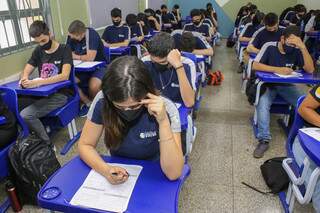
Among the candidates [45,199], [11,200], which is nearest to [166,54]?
[45,199]

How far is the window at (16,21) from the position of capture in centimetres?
299

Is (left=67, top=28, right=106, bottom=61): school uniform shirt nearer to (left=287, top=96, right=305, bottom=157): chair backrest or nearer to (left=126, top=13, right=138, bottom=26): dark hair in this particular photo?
(left=126, top=13, right=138, bottom=26): dark hair

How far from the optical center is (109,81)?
1008mm

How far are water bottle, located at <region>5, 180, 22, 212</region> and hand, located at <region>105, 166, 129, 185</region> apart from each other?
1091 millimetres

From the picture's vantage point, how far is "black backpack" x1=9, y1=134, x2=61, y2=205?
1.74m

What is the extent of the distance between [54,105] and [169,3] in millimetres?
8785

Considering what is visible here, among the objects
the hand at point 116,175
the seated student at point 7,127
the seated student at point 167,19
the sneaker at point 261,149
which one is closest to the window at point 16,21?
the seated student at point 7,127

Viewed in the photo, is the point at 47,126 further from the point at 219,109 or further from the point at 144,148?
the point at 219,109

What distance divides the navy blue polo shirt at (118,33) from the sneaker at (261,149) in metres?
3.06

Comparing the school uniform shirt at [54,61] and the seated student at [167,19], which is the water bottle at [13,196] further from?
the seated student at [167,19]

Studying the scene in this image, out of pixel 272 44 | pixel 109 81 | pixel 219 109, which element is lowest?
pixel 219 109

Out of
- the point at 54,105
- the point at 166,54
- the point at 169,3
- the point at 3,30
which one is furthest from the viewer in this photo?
the point at 169,3

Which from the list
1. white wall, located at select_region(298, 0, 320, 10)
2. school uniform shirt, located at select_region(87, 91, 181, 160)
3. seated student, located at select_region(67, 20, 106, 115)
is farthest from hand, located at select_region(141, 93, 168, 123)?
white wall, located at select_region(298, 0, 320, 10)

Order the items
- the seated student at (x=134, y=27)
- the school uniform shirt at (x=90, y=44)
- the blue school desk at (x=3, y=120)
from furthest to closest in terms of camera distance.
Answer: the seated student at (x=134, y=27)
the school uniform shirt at (x=90, y=44)
the blue school desk at (x=3, y=120)
